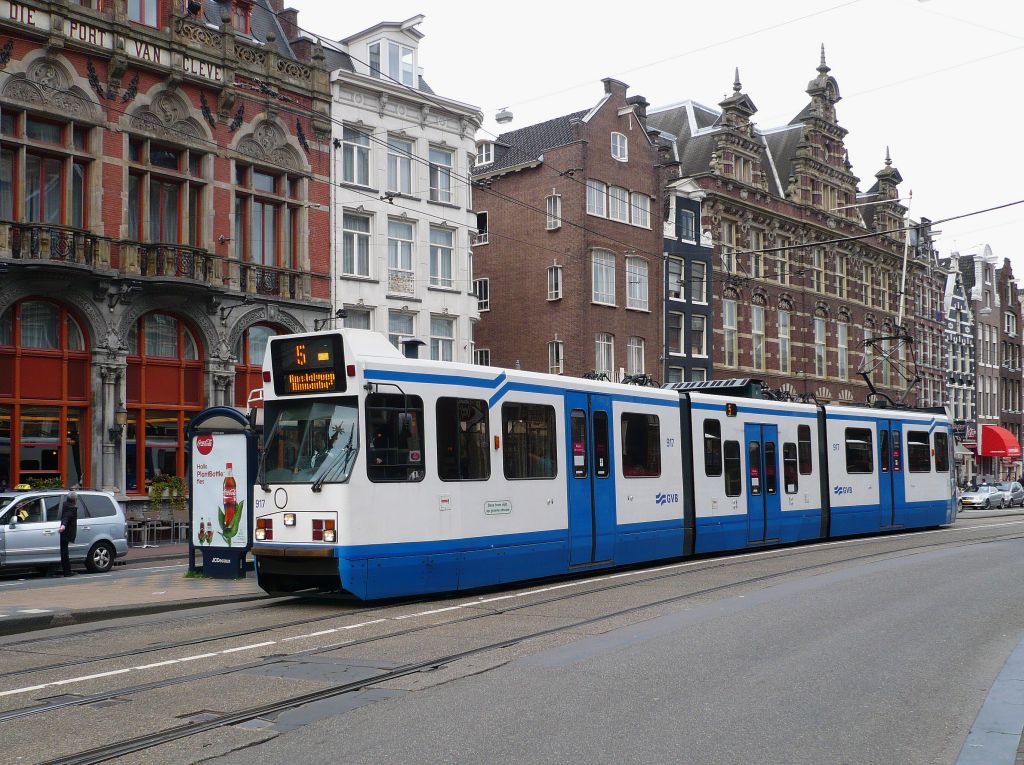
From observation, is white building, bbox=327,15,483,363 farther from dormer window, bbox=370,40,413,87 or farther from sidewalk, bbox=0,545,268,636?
sidewalk, bbox=0,545,268,636

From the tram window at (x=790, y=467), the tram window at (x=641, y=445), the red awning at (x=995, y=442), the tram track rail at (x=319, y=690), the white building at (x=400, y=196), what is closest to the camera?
the tram track rail at (x=319, y=690)

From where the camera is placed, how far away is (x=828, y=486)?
2444 centimetres

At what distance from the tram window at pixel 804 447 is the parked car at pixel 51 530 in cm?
1352

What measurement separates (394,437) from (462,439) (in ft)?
3.91

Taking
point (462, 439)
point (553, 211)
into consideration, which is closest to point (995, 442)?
point (553, 211)

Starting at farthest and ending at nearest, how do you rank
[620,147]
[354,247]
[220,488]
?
[620,147] < [354,247] < [220,488]

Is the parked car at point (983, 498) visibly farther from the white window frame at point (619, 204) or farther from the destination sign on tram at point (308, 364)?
the destination sign on tram at point (308, 364)

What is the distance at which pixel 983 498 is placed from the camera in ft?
178

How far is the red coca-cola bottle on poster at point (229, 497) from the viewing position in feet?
55.5

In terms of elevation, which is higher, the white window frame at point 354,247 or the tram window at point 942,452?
the white window frame at point 354,247

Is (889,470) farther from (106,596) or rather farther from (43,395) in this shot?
(43,395)

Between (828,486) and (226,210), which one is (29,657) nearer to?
(828,486)

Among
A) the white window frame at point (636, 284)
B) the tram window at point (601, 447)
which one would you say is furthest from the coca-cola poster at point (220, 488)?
the white window frame at point (636, 284)

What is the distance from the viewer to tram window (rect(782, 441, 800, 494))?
22891 mm
